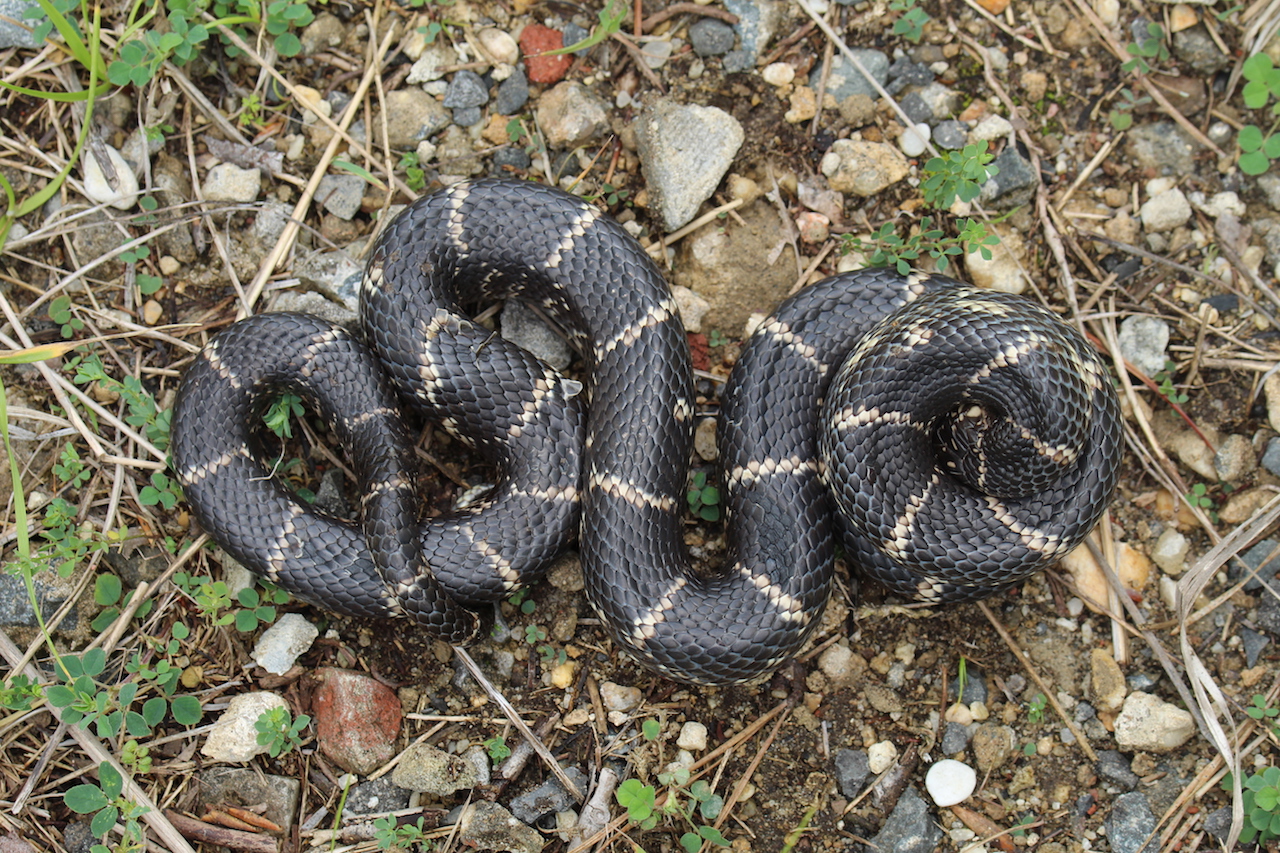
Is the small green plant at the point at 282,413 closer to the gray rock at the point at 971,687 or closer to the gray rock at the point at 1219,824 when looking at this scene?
the gray rock at the point at 971,687

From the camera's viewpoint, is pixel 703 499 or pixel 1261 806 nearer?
pixel 1261 806

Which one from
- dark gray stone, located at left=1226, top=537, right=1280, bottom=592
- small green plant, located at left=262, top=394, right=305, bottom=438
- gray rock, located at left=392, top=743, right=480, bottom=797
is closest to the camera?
gray rock, located at left=392, top=743, right=480, bottom=797

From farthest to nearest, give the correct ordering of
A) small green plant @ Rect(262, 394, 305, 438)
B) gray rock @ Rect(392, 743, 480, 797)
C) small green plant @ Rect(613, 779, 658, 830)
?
small green plant @ Rect(262, 394, 305, 438) < gray rock @ Rect(392, 743, 480, 797) < small green plant @ Rect(613, 779, 658, 830)

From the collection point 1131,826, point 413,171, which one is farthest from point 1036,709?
point 413,171

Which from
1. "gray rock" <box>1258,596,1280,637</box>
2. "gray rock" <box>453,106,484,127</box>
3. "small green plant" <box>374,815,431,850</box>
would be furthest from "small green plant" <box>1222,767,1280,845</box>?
"gray rock" <box>453,106,484,127</box>

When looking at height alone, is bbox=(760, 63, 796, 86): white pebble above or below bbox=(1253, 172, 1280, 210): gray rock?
above

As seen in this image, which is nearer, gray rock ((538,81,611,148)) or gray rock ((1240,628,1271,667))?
gray rock ((1240,628,1271,667))

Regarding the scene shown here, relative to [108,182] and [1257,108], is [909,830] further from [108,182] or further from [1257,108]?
[108,182]

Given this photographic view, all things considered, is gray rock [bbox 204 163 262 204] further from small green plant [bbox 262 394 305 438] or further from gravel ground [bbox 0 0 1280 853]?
small green plant [bbox 262 394 305 438]
